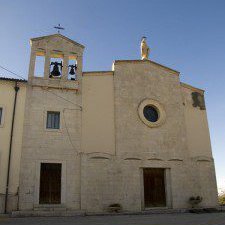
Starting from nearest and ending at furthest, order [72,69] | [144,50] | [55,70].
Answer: [55,70], [72,69], [144,50]

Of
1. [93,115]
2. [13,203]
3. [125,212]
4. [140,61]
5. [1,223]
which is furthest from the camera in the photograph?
[140,61]

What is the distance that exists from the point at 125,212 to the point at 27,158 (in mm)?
6371

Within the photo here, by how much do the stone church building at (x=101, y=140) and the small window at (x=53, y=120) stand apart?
6cm

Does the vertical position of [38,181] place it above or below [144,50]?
below

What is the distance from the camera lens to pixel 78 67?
20.6m

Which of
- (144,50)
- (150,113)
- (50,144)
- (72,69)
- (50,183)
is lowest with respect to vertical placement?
(50,183)

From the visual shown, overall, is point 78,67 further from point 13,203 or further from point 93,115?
point 13,203

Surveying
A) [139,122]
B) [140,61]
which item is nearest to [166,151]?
[139,122]

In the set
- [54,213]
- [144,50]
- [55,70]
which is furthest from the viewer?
[144,50]

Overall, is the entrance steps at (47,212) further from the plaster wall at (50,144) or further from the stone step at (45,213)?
the plaster wall at (50,144)

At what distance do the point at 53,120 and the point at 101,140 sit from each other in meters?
3.19

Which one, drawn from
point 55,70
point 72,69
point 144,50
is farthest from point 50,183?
point 144,50

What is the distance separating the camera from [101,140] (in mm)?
19438

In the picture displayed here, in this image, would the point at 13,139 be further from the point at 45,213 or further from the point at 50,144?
the point at 45,213
